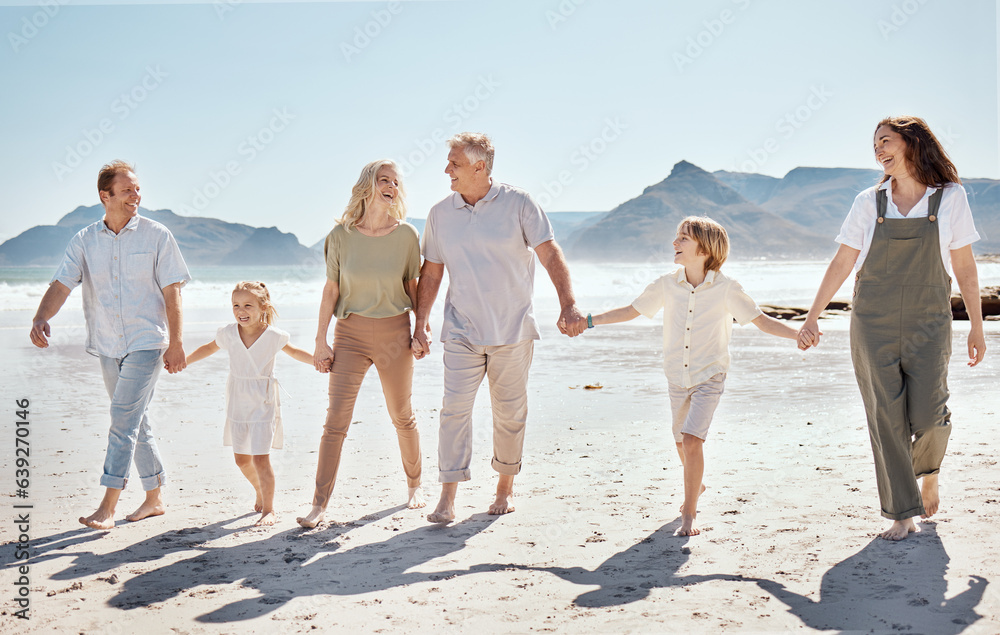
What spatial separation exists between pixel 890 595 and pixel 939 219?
1.83 metres

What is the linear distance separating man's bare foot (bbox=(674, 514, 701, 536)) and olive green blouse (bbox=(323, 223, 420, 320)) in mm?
1915

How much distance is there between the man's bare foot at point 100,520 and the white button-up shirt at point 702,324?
3.04 metres

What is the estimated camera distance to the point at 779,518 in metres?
4.08

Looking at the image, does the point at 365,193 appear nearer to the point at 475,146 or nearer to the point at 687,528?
the point at 475,146

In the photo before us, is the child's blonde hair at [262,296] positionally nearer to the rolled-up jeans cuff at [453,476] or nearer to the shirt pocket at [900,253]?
the rolled-up jeans cuff at [453,476]

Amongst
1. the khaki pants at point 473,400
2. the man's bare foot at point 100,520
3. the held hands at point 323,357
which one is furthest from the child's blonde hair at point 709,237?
the man's bare foot at point 100,520

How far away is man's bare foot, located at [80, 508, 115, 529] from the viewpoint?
4059 millimetres

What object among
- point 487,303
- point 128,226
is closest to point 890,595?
point 487,303

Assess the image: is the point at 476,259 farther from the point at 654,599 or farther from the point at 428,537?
the point at 654,599

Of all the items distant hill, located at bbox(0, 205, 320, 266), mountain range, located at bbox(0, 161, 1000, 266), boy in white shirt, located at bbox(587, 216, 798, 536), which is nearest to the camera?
boy in white shirt, located at bbox(587, 216, 798, 536)

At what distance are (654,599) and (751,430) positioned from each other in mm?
3428

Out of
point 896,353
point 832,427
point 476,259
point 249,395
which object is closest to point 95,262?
point 249,395

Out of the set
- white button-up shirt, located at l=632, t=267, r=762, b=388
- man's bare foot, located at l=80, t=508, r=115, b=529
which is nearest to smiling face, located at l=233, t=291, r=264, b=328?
man's bare foot, located at l=80, t=508, r=115, b=529

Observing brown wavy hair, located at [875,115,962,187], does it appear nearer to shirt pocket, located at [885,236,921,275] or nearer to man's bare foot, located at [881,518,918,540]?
shirt pocket, located at [885,236,921,275]
